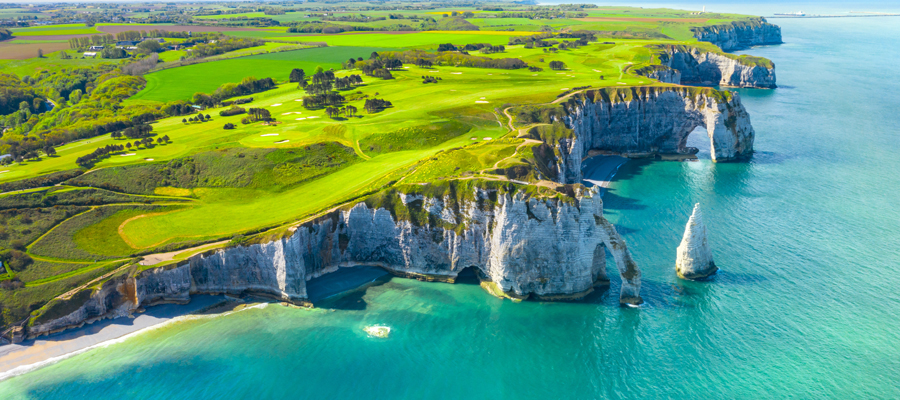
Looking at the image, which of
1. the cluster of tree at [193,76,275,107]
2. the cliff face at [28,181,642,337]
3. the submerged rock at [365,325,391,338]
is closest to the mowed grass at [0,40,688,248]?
the cliff face at [28,181,642,337]

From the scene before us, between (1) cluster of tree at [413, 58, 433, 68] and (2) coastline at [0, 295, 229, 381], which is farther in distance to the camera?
(1) cluster of tree at [413, 58, 433, 68]

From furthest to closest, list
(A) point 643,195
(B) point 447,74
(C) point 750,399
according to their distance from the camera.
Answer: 1. (B) point 447,74
2. (A) point 643,195
3. (C) point 750,399

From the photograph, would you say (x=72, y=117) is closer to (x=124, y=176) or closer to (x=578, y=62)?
(x=124, y=176)

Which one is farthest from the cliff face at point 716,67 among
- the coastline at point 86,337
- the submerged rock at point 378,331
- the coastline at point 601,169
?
the coastline at point 86,337

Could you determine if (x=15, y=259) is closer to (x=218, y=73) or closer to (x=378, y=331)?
(x=378, y=331)

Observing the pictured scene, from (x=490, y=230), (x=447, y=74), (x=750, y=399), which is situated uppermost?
(x=447, y=74)

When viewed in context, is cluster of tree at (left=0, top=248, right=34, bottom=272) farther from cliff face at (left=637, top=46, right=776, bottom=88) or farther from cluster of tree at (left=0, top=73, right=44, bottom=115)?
cliff face at (left=637, top=46, right=776, bottom=88)

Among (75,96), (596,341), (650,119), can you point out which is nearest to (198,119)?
(75,96)

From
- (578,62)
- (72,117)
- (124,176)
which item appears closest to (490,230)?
(124,176)
